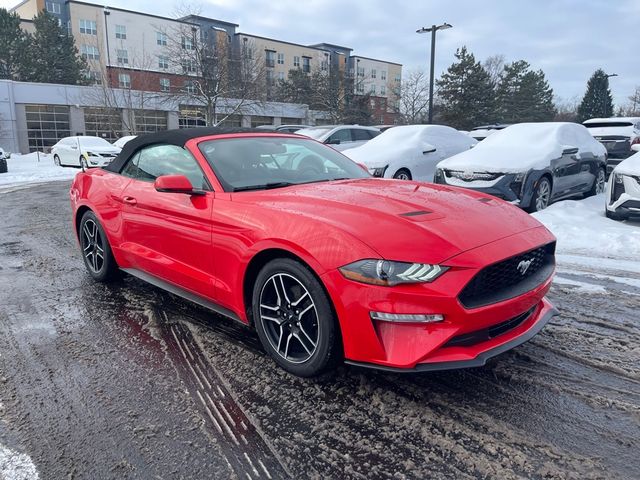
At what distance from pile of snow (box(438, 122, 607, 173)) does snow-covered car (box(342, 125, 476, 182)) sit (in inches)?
58.6

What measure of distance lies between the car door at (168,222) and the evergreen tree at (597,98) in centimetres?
6551

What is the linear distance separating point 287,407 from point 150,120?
145 feet

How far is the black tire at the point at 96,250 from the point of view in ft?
15.5

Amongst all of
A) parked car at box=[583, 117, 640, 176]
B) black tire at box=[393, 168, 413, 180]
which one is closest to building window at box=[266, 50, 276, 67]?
parked car at box=[583, 117, 640, 176]

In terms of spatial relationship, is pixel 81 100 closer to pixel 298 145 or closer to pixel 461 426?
pixel 298 145

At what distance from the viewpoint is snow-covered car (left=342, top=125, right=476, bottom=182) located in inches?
394

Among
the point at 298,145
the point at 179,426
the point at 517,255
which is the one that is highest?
the point at 298,145

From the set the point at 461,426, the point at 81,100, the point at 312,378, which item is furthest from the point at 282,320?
the point at 81,100

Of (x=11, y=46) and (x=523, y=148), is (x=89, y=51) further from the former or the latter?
(x=523, y=148)

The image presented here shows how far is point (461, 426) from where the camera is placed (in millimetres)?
2455

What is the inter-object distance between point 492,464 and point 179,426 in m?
1.55

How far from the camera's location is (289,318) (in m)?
2.92

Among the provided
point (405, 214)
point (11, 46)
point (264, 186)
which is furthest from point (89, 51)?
point (405, 214)

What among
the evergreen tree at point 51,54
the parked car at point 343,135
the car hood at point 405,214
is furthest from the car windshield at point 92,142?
the evergreen tree at point 51,54
